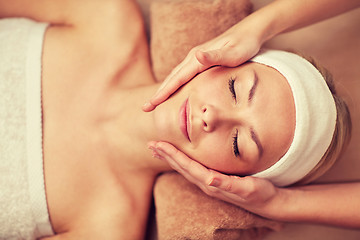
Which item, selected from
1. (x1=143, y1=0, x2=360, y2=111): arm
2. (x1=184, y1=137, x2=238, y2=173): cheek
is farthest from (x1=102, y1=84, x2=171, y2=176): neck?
(x1=184, y1=137, x2=238, y2=173): cheek

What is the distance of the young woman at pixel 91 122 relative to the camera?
104 cm

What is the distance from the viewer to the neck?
1225 mm

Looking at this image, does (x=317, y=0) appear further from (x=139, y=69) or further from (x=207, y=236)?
(x=207, y=236)

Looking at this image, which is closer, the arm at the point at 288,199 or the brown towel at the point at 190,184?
the arm at the point at 288,199

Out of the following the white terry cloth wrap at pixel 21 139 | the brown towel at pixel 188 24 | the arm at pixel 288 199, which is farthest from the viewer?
the brown towel at pixel 188 24

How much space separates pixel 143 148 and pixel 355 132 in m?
0.85

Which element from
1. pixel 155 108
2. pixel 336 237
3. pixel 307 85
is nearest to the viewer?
pixel 307 85

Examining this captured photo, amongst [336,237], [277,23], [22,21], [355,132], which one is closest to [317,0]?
[277,23]

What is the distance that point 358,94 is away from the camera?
1.33m

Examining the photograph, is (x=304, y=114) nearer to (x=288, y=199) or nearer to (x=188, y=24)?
(x=288, y=199)

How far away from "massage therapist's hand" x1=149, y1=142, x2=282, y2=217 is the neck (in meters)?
0.13

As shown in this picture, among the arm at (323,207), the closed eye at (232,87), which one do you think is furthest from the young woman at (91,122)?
the arm at (323,207)

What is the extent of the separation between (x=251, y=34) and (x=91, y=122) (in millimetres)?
689

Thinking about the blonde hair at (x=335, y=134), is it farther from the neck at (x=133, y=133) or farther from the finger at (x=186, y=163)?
the neck at (x=133, y=133)
